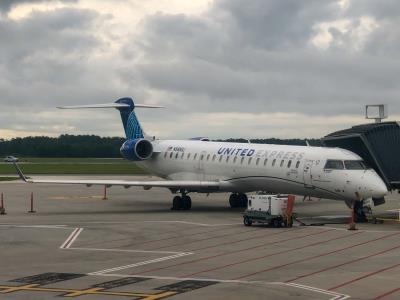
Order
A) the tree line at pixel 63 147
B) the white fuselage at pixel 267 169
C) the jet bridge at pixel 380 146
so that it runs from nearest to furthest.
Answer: the white fuselage at pixel 267 169 < the jet bridge at pixel 380 146 < the tree line at pixel 63 147

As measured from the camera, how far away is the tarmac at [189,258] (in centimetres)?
1441

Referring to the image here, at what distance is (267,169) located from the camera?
32000 mm

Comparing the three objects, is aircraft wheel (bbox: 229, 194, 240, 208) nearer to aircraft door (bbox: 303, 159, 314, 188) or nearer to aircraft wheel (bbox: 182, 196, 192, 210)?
aircraft wheel (bbox: 182, 196, 192, 210)

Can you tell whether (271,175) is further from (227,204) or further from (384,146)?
(227,204)

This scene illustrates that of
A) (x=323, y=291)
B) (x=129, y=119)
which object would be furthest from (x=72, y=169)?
(x=323, y=291)

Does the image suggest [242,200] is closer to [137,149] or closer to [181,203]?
[181,203]

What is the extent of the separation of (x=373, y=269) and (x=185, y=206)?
19021mm

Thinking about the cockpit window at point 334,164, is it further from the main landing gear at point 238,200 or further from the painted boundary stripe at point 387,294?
the painted boundary stripe at point 387,294

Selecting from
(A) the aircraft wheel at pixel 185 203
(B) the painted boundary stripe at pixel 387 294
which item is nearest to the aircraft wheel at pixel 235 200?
(A) the aircraft wheel at pixel 185 203

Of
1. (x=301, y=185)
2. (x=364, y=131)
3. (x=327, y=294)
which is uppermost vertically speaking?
(x=364, y=131)

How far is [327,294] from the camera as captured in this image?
45.5 ft

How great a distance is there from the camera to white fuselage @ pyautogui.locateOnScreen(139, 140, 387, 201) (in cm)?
2864

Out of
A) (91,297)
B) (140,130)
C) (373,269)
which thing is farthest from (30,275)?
(140,130)

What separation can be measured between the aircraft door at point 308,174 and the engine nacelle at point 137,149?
12397 mm
